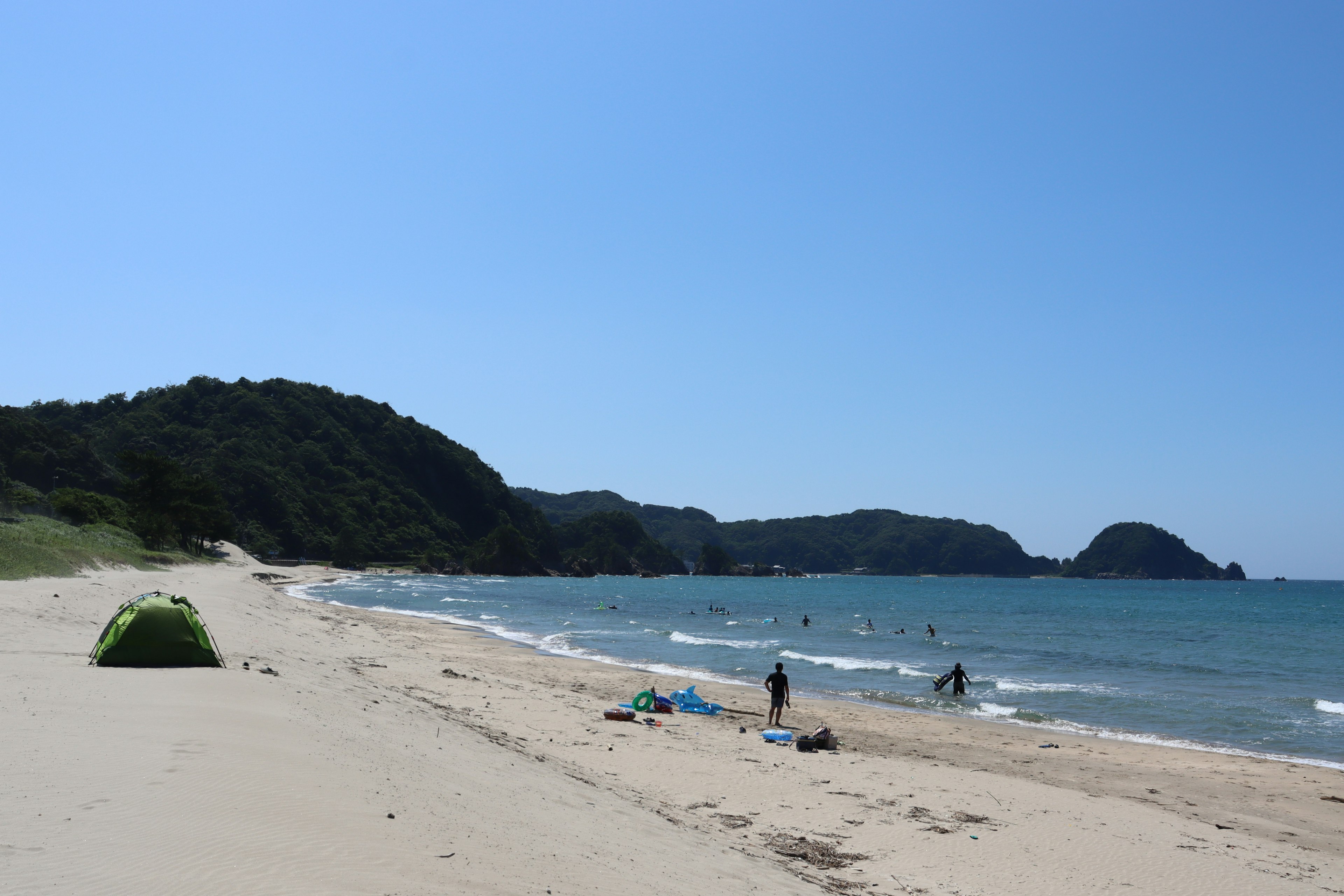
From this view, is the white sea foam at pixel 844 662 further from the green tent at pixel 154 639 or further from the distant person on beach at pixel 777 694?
the green tent at pixel 154 639

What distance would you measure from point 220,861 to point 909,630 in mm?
48507

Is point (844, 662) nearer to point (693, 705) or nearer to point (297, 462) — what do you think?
point (693, 705)

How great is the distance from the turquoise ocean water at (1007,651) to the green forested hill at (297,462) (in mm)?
37669

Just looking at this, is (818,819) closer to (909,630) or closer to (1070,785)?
(1070,785)

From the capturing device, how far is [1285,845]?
33.3 ft

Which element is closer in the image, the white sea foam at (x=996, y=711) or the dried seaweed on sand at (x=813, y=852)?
the dried seaweed on sand at (x=813, y=852)

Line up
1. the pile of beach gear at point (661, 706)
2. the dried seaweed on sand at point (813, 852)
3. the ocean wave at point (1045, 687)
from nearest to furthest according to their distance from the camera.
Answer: the dried seaweed on sand at point (813, 852) < the pile of beach gear at point (661, 706) < the ocean wave at point (1045, 687)

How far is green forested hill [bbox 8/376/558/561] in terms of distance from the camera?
93.3 m

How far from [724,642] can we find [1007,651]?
44.2ft

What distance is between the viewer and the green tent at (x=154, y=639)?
1146cm

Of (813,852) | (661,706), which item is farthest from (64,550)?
(813,852)

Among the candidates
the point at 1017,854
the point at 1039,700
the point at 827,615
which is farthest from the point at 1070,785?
the point at 827,615

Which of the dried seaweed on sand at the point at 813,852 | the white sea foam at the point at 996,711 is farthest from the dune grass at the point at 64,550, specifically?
the white sea foam at the point at 996,711

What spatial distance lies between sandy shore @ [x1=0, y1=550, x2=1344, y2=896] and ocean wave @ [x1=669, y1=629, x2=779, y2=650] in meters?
18.2
